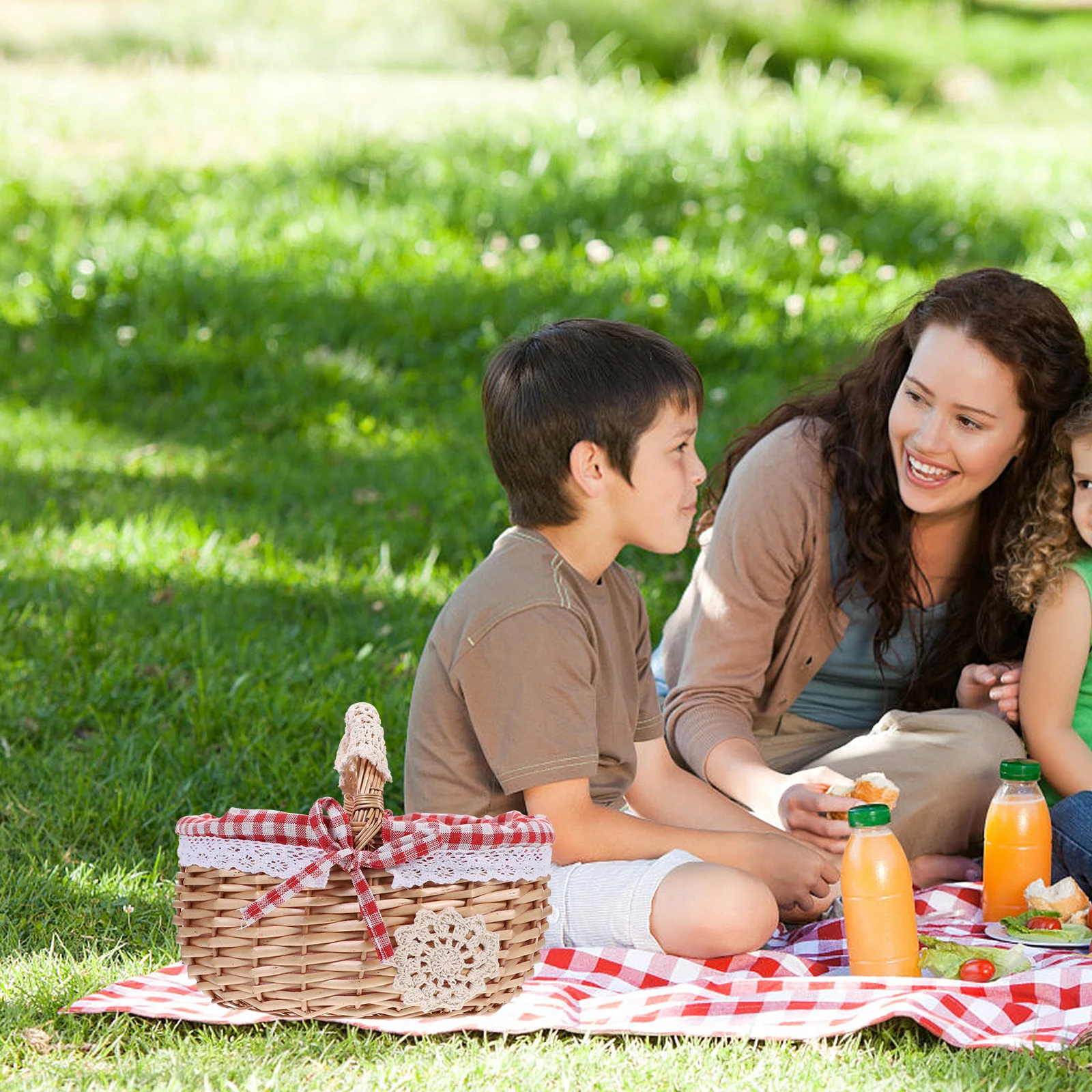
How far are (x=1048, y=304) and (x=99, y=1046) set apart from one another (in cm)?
214

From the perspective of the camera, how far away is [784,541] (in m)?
3.17

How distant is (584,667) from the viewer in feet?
8.50

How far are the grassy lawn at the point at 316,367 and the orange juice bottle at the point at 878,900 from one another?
22 cm

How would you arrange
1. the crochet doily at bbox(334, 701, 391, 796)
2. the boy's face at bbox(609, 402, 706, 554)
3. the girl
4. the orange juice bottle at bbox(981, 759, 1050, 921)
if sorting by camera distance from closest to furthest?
the crochet doily at bbox(334, 701, 391, 796) → the boy's face at bbox(609, 402, 706, 554) → the orange juice bottle at bbox(981, 759, 1050, 921) → the girl

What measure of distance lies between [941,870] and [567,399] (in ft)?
3.95

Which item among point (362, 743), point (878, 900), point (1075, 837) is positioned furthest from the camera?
point (1075, 837)

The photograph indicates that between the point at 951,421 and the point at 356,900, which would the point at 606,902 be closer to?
the point at 356,900

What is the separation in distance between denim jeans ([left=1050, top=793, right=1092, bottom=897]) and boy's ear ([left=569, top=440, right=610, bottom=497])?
43.5 inches

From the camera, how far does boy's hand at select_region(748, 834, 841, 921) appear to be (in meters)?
2.75

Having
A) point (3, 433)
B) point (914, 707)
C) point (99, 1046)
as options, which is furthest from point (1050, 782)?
point (3, 433)

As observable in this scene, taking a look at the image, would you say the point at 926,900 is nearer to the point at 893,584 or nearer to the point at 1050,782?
the point at 1050,782

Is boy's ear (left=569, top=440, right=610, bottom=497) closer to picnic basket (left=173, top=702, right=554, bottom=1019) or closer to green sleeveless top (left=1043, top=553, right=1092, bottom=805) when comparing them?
picnic basket (left=173, top=702, right=554, bottom=1019)

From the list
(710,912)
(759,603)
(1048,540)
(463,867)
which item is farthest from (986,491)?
(463,867)

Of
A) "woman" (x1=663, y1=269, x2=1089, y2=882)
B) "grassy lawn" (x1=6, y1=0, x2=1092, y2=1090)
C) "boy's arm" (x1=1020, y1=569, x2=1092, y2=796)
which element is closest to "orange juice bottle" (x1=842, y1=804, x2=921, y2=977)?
"grassy lawn" (x1=6, y1=0, x2=1092, y2=1090)
